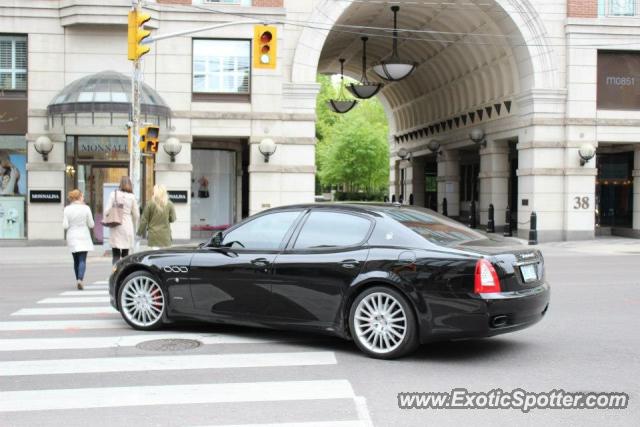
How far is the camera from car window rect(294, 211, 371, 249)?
7234 mm

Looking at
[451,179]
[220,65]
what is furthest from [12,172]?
[451,179]

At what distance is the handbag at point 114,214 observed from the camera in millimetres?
12766

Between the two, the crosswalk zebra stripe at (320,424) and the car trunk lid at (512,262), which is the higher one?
the car trunk lid at (512,262)

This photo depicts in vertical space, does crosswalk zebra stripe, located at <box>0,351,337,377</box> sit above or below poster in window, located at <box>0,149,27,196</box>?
below

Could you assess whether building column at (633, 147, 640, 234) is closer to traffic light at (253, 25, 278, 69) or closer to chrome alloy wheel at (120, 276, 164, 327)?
traffic light at (253, 25, 278, 69)

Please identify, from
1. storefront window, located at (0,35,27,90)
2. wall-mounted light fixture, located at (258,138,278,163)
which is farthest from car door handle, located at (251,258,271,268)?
storefront window, located at (0,35,27,90)

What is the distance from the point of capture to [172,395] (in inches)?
222

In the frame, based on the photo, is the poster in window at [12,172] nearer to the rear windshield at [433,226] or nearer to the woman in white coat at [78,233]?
the woman in white coat at [78,233]

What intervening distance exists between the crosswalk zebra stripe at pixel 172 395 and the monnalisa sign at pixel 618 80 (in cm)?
2188

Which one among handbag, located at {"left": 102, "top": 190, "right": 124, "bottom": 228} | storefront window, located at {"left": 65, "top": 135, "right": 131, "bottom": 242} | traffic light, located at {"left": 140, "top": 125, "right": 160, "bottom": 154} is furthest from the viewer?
storefront window, located at {"left": 65, "top": 135, "right": 131, "bottom": 242}

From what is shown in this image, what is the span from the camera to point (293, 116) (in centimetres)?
2311

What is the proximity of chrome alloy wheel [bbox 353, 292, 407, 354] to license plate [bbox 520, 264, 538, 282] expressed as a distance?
1.21 meters

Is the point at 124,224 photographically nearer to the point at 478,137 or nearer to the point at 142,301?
the point at 142,301

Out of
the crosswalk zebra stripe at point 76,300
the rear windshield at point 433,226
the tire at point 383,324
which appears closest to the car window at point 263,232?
the rear windshield at point 433,226
